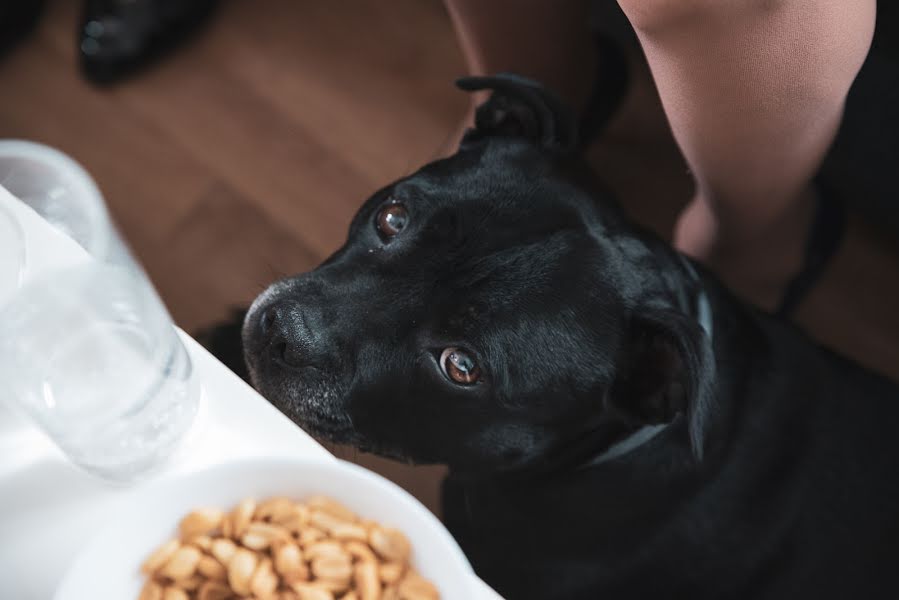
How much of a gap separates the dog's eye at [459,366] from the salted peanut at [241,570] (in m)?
0.39

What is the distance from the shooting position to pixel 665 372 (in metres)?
1.19

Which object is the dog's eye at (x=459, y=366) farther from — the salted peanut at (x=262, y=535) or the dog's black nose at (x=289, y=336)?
Answer: the salted peanut at (x=262, y=535)

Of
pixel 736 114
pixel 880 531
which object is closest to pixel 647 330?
pixel 736 114

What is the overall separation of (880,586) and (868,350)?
2.57ft

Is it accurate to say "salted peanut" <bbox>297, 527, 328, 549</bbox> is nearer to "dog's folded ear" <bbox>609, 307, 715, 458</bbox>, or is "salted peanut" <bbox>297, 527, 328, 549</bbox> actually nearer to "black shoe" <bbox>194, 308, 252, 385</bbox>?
"dog's folded ear" <bbox>609, 307, 715, 458</bbox>

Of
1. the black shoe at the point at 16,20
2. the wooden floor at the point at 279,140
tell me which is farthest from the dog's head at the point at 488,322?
the black shoe at the point at 16,20

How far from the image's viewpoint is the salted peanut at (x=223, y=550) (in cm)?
94

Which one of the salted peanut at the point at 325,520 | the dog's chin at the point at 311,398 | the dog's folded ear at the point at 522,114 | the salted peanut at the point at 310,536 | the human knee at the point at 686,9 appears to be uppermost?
the human knee at the point at 686,9

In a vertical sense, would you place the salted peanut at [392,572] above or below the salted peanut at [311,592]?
above

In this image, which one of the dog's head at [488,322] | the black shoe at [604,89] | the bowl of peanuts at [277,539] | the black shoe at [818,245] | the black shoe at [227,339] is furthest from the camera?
the black shoe at [604,89]

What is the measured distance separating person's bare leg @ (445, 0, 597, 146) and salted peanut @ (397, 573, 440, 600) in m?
1.00

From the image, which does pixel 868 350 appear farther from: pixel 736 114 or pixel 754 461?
pixel 736 114

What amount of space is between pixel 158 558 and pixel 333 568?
6.8 inches

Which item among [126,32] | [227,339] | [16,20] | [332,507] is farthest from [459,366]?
[16,20]
